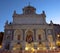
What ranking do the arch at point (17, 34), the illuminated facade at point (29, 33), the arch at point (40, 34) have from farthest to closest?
1. the arch at point (17, 34)
2. the arch at point (40, 34)
3. the illuminated facade at point (29, 33)

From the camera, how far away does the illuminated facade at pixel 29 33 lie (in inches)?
1937

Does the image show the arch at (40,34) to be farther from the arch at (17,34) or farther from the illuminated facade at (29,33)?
the arch at (17,34)

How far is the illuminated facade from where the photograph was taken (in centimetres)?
4919

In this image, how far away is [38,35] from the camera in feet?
169

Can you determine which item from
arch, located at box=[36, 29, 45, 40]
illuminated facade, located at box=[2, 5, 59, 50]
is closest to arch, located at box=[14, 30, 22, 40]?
illuminated facade, located at box=[2, 5, 59, 50]

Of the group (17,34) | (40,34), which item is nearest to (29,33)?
(40,34)

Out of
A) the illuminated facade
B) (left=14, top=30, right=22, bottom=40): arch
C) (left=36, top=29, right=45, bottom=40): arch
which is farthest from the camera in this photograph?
(left=14, top=30, right=22, bottom=40): arch

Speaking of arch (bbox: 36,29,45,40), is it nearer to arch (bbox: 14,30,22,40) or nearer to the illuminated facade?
the illuminated facade

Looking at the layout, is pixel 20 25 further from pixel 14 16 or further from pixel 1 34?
pixel 1 34

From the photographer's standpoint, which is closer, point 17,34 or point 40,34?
point 40,34

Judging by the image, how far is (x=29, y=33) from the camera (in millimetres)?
52344

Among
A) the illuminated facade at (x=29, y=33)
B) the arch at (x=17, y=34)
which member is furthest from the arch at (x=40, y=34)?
the arch at (x=17, y=34)

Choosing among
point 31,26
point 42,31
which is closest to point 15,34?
point 31,26

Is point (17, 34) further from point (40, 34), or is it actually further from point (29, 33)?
point (40, 34)
